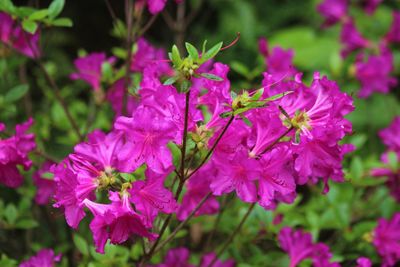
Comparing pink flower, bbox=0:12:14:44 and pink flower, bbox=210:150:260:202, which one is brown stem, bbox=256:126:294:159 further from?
pink flower, bbox=0:12:14:44

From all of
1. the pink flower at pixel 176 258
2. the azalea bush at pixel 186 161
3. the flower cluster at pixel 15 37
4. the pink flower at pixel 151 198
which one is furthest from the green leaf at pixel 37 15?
the pink flower at pixel 176 258

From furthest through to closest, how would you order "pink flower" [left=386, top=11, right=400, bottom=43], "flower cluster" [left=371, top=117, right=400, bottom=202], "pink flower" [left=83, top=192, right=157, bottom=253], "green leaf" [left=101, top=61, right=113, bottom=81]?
"pink flower" [left=386, top=11, right=400, bottom=43] → "flower cluster" [left=371, top=117, right=400, bottom=202] → "green leaf" [left=101, top=61, right=113, bottom=81] → "pink flower" [left=83, top=192, right=157, bottom=253]

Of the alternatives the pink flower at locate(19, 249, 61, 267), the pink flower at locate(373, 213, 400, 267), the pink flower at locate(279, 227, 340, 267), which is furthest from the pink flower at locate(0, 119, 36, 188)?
the pink flower at locate(373, 213, 400, 267)

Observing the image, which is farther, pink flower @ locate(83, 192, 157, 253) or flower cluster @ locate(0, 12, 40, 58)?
flower cluster @ locate(0, 12, 40, 58)

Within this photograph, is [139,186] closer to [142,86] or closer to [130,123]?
[130,123]

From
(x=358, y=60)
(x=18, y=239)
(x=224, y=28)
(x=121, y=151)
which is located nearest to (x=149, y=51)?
(x=121, y=151)

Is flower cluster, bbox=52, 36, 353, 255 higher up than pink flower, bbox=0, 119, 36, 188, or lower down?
higher up

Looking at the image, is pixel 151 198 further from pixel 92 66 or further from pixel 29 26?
pixel 92 66
